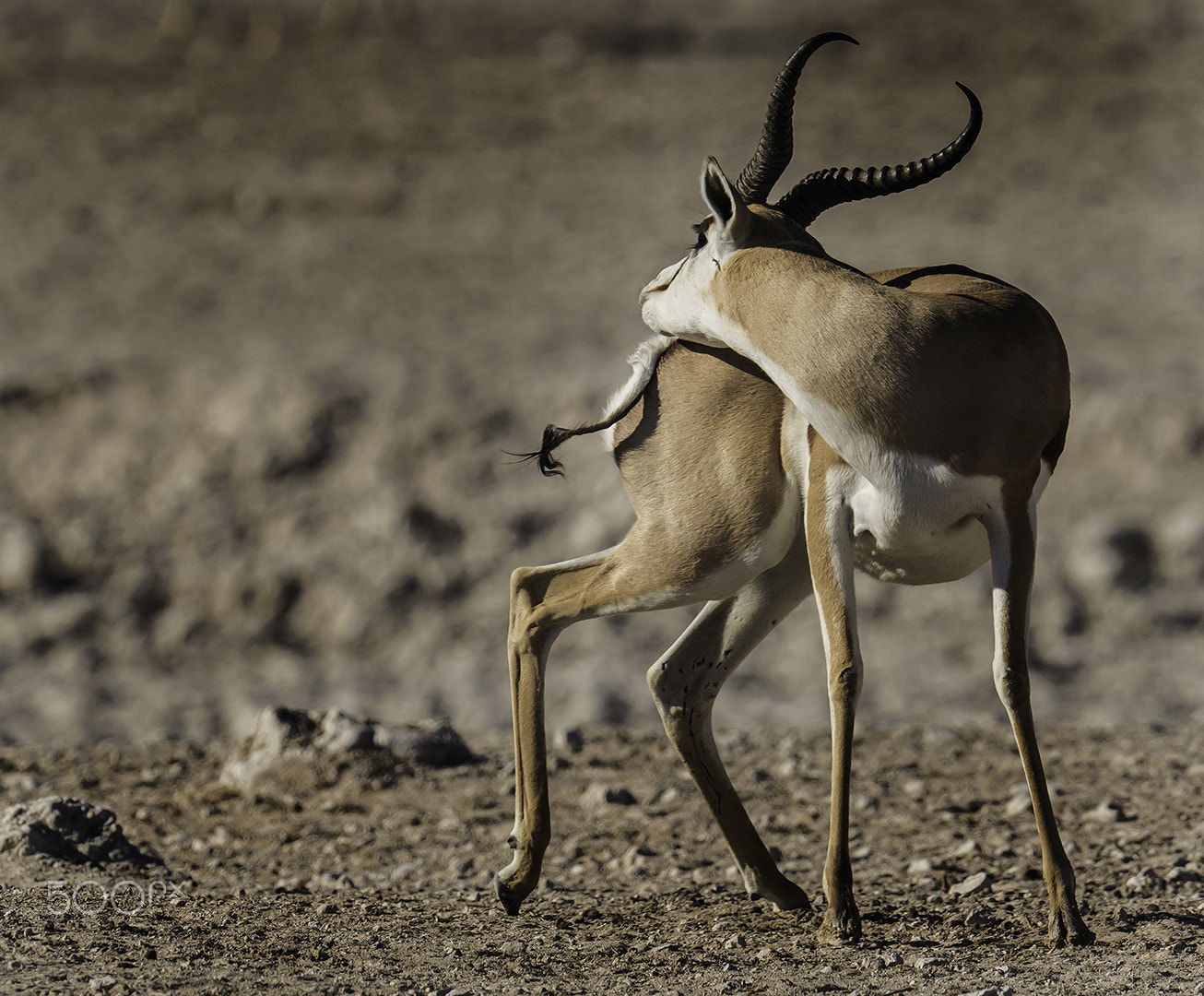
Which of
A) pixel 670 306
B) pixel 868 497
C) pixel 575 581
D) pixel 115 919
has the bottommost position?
pixel 115 919

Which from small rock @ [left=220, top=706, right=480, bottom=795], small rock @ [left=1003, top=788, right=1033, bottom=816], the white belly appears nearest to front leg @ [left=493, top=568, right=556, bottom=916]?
the white belly

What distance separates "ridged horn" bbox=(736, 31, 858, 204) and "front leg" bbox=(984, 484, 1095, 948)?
5.12 feet

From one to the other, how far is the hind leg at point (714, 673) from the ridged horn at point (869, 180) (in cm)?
156

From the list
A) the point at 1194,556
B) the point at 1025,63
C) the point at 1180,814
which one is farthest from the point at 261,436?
the point at 1025,63

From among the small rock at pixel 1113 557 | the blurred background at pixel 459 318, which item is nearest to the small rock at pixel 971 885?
the blurred background at pixel 459 318

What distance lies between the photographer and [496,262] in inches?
721

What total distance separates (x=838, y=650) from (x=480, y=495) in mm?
9172

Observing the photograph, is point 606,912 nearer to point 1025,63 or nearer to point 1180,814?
point 1180,814

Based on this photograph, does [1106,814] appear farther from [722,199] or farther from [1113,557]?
[1113,557]

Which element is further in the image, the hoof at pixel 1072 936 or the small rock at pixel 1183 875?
the small rock at pixel 1183 875

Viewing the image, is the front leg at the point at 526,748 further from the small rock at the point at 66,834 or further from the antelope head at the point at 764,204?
the small rock at the point at 66,834

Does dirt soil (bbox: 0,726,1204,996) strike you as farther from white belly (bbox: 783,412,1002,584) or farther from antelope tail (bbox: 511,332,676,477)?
antelope tail (bbox: 511,332,676,477)

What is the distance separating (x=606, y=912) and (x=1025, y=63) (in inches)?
792

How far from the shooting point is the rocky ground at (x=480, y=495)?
621 centimetres
